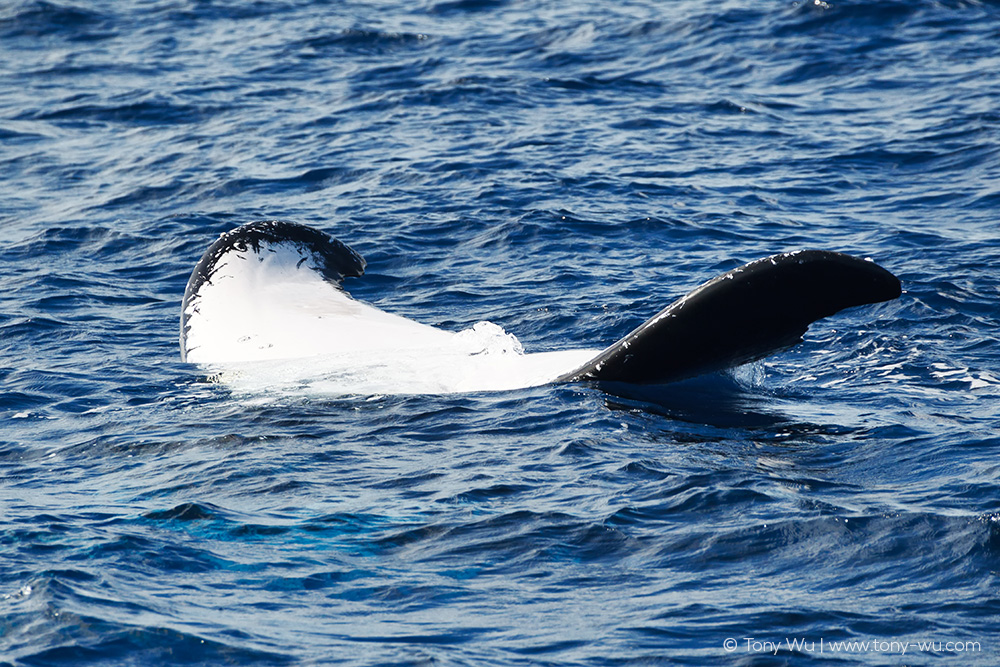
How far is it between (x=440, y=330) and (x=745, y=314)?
377 centimetres

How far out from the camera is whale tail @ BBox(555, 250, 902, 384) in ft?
26.0

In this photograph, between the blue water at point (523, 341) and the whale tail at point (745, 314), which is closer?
the blue water at point (523, 341)

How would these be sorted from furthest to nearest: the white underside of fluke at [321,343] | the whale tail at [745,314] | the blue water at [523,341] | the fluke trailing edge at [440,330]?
1. the white underside of fluke at [321,343]
2. the fluke trailing edge at [440,330]
3. the whale tail at [745,314]
4. the blue water at [523,341]

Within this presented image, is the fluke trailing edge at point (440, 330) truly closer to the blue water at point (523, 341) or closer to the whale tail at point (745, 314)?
the whale tail at point (745, 314)

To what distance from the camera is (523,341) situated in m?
11.9

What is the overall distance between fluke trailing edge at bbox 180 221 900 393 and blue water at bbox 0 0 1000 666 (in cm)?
37

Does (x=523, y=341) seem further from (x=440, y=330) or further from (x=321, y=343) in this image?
(x=321, y=343)

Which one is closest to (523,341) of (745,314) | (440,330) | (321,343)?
(440,330)

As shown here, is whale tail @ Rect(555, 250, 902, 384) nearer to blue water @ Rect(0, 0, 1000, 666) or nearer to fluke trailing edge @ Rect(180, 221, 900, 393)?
fluke trailing edge @ Rect(180, 221, 900, 393)

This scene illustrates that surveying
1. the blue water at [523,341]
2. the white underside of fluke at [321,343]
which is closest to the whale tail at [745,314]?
the blue water at [523,341]

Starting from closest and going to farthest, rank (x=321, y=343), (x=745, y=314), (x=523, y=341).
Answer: (x=745, y=314), (x=321, y=343), (x=523, y=341)

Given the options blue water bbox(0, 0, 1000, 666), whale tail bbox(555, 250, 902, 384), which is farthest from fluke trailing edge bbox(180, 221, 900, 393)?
blue water bbox(0, 0, 1000, 666)

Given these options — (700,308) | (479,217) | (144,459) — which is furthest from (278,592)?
(479,217)

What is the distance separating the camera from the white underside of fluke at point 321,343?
10070mm
